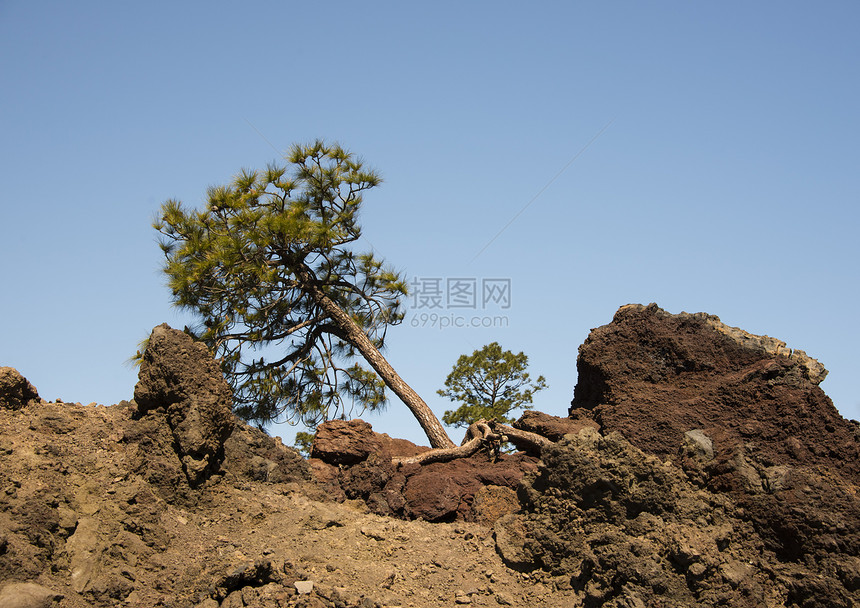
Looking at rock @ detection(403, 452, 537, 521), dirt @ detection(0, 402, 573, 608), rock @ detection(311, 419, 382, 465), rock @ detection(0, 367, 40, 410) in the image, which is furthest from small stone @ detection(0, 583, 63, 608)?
rock @ detection(403, 452, 537, 521)

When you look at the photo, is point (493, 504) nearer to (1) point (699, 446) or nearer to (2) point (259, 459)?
(1) point (699, 446)

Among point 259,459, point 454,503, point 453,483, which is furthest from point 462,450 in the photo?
point 259,459

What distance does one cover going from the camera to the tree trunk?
40.0 feet

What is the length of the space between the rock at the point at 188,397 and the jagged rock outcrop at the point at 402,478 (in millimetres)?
1422

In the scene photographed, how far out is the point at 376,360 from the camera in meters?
12.8

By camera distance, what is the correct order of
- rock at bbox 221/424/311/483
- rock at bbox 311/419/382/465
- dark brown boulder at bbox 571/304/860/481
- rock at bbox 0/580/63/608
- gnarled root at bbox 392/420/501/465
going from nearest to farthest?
rock at bbox 0/580/63/608 < dark brown boulder at bbox 571/304/860/481 < rock at bbox 221/424/311/483 < rock at bbox 311/419/382/465 < gnarled root at bbox 392/420/501/465

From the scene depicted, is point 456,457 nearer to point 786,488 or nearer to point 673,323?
point 673,323

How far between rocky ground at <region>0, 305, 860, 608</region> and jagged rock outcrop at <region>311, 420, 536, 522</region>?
3 centimetres

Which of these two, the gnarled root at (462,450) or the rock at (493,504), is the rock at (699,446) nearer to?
the rock at (493,504)

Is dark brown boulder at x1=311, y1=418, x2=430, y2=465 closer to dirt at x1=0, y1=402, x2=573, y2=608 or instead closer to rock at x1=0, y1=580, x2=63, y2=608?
dirt at x1=0, y1=402, x2=573, y2=608

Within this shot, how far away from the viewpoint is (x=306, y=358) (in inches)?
508

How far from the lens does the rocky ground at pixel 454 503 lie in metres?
6.05

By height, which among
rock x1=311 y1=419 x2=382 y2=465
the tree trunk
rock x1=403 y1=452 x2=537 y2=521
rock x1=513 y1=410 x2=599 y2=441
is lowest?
rock x1=403 y1=452 x2=537 y2=521

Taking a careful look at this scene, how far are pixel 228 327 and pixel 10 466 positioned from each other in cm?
554
